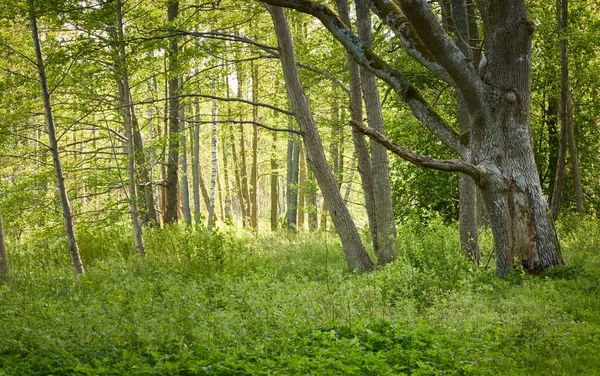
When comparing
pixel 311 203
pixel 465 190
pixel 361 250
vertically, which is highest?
pixel 311 203

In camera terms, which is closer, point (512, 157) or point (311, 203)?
point (512, 157)

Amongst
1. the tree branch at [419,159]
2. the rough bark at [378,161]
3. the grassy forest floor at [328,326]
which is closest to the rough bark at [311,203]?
the rough bark at [378,161]

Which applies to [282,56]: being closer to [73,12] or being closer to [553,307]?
[73,12]

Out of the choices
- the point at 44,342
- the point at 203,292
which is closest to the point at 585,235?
the point at 203,292

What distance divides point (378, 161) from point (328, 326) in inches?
263

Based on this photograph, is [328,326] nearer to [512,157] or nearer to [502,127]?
[512,157]

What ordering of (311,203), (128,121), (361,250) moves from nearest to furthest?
(361,250) → (128,121) → (311,203)

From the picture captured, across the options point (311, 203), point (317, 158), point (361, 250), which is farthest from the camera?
point (311, 203)

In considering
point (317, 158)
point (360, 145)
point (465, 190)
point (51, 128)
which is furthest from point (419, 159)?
point (51, 128)

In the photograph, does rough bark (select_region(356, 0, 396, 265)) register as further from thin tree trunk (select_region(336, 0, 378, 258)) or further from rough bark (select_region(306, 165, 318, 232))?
rough bark (select_region(306, 165, 318, 232))

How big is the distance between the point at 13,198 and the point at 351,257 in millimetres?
7470

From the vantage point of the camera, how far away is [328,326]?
6570 millimetres

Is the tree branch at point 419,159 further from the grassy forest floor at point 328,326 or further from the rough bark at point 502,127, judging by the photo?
the grassy forest floor at point 328,326

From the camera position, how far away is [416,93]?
10.2 metres
